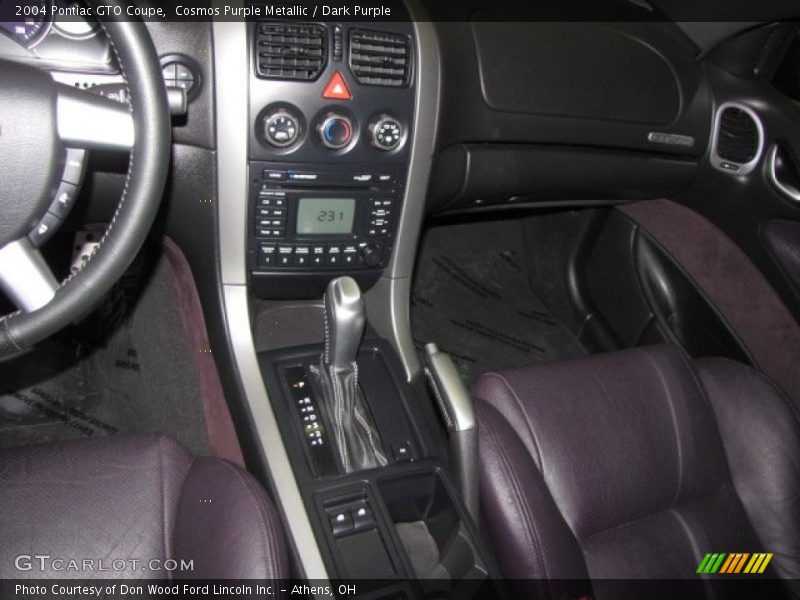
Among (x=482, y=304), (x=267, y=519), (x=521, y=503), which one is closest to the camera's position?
(x=267, y=519)

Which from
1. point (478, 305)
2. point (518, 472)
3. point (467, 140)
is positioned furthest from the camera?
point (478, 305)

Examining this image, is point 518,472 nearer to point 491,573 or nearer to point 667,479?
point 491,573

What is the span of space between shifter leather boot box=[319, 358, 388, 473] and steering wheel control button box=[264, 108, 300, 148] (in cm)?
41

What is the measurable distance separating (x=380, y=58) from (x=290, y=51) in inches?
6.5

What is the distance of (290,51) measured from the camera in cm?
115

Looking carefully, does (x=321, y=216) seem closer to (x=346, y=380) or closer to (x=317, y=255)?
(x=317, y=255)

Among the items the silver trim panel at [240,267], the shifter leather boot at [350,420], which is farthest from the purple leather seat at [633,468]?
the silver trim panel at [240,267]

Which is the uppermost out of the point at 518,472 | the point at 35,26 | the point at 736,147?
the point at 35,26

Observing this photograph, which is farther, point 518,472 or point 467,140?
point 467,140

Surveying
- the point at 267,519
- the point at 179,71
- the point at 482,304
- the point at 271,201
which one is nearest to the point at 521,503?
the point at 267,519

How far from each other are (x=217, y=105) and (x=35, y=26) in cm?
28

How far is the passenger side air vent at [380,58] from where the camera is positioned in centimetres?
120

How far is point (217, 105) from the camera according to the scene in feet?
3.73

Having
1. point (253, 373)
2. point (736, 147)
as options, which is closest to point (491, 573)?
point (253, 373)
